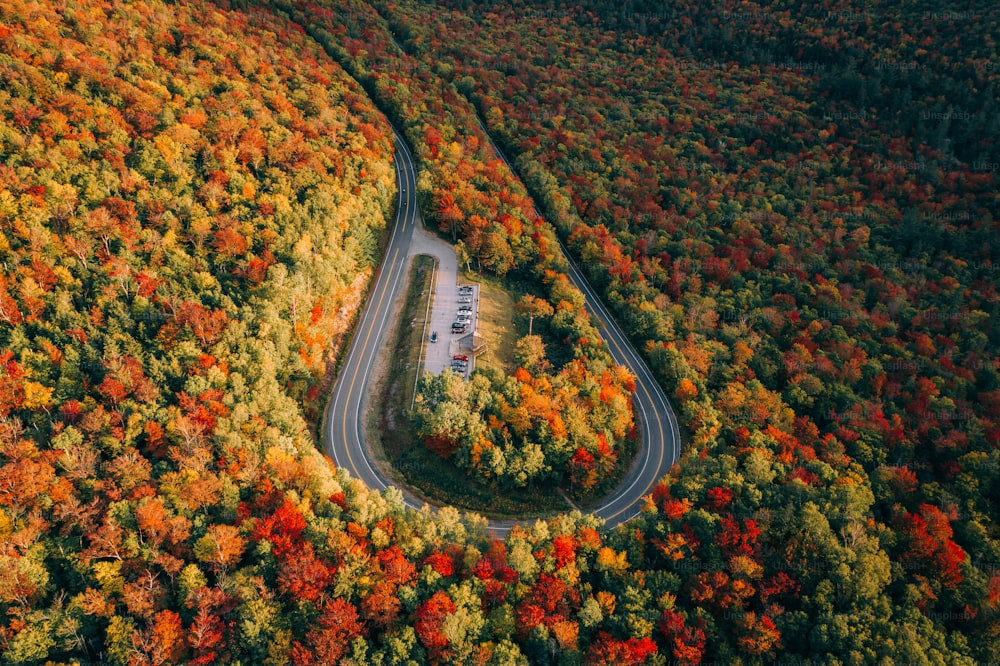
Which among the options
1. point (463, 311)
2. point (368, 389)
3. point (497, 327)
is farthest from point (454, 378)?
point (463, 311)

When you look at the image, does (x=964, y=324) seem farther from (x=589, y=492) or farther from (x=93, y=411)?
(x=93, y=411)

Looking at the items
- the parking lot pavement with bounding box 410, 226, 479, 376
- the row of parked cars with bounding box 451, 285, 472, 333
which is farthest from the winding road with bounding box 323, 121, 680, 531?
the row of parked cars with bounding box 451, 285, 472, 333

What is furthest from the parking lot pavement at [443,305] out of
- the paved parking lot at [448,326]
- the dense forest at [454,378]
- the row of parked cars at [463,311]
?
the dense forest at [454,378]

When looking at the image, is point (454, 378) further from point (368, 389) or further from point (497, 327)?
point (497, 327)

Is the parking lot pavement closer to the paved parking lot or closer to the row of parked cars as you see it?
the paved parking lot

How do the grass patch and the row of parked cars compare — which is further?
the row of parked cars

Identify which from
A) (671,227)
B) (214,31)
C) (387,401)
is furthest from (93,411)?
(671,227)

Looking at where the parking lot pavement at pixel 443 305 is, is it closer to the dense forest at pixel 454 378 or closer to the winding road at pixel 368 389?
the winding road at pixel 368 389
